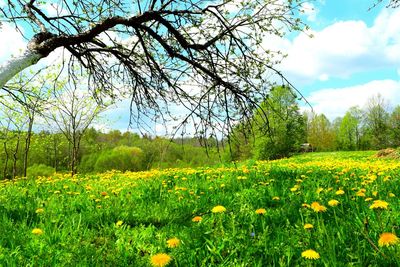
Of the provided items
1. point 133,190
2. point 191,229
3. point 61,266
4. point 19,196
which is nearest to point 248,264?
point 191,229

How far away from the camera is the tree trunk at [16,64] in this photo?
14.0 ft

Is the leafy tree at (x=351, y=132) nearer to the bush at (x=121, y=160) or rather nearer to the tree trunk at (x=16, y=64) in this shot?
the bush at (x=121, y=160)

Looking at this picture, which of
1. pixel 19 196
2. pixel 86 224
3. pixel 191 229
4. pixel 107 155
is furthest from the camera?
pixel 107 155

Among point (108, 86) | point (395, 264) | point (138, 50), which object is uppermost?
point (138, 50)

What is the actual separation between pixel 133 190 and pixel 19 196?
169cm

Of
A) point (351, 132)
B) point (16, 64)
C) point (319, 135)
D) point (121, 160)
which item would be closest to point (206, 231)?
point (16, 64)

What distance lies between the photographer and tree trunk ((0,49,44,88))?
4281 millimetres

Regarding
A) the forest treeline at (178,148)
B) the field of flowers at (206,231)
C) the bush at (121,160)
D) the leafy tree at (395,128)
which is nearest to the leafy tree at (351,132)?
the forest treeline at (178,148)

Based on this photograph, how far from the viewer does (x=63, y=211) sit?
405 cm

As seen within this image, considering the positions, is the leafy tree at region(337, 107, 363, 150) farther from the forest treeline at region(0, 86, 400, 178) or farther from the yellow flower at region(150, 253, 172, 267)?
the yellow flower at region(150, 253, 172, 267)

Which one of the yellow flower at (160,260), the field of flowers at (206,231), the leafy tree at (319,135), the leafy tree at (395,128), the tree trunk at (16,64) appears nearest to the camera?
the yellow flower at (160,260)

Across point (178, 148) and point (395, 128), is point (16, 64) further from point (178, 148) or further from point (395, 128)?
point (395, 128)

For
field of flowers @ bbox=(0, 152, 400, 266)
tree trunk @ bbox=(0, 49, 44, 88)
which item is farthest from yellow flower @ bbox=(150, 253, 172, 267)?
tree trunk @ bbox=(0, 49, 44, 88)

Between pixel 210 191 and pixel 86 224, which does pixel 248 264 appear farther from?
pixel 210 191
